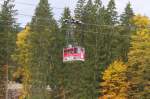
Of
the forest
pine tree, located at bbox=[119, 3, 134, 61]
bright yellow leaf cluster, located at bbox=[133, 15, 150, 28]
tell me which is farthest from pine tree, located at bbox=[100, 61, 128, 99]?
pine tree, located at bbox=[119, 3, 134, 61]

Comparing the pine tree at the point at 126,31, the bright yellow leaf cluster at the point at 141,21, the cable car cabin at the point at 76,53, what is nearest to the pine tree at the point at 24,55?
the pine tree at the point at 126,31

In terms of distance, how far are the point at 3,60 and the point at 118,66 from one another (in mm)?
17081

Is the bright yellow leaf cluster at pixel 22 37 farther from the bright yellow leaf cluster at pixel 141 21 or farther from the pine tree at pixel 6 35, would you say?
the bright yellow leaf cluster at pixel 141 21

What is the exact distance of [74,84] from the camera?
307 ft

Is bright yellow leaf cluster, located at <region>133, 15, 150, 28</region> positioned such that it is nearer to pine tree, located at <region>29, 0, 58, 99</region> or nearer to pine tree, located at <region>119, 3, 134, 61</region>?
pine tree, located at <region>119, 3, 134, 61</region>

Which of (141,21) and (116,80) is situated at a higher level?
(141,21)

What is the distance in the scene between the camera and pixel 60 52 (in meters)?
99.6

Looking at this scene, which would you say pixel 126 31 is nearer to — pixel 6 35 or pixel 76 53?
pixel 6 35

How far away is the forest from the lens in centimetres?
9269

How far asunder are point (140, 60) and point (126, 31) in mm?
19464

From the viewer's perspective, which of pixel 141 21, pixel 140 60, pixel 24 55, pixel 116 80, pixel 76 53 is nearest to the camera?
pixel 76 53

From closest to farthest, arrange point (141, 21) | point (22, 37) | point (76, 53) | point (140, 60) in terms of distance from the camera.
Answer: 1. point (76, 53)
2. point (140, 60)
3. point (141, 21)
4. point (22, 37)

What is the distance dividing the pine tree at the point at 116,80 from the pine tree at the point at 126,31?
8.28m

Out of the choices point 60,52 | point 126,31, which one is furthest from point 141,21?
point 60,52
